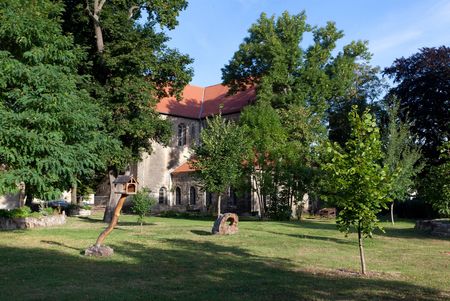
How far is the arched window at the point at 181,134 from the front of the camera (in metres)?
47.9

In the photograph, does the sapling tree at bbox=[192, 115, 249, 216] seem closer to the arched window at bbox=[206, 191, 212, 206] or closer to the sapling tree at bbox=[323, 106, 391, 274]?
the arched window at bbox=[206, 191, 212, 206]

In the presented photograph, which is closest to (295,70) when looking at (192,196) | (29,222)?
(192,196)

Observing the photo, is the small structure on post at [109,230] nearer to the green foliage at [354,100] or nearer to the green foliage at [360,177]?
the green foliage at [360,177]

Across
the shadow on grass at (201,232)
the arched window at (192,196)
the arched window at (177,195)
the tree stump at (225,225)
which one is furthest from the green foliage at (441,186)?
the arched window at (177,195)

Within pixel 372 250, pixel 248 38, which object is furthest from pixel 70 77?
pixel 248 38

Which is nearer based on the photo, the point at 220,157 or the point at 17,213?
the point at 17,213

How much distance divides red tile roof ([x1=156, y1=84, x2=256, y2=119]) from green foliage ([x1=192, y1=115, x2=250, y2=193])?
43.6 feet

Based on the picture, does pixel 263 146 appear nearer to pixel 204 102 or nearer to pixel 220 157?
pixel 220 157

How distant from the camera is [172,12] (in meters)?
28.5

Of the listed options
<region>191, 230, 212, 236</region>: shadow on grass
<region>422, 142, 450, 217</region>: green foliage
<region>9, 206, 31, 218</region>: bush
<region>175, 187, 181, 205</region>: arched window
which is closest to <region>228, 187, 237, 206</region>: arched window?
<region>175, 187, 181, 205</region>: arched window

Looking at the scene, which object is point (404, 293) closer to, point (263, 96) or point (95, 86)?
point (95, 86)

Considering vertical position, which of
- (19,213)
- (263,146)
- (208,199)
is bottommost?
(19,213)

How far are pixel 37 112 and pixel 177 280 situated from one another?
6.98 m

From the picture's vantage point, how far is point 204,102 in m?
51.7
